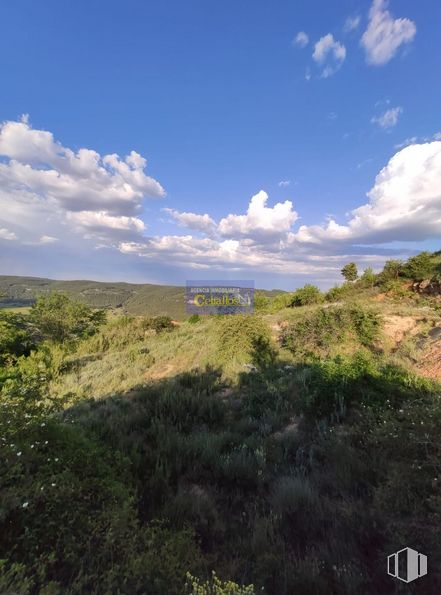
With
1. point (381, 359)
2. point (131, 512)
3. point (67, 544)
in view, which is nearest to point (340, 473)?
point (131, 512)

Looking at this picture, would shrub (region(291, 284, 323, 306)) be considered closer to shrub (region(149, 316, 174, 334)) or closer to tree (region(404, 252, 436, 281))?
tree (region(404, 252, 436, 281))

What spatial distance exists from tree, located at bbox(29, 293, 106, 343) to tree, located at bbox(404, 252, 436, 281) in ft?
79.9

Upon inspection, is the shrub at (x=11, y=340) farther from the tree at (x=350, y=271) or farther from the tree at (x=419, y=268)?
the tree at (x=350, y=271)

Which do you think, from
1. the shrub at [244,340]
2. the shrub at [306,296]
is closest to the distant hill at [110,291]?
the shrub at [306,296]

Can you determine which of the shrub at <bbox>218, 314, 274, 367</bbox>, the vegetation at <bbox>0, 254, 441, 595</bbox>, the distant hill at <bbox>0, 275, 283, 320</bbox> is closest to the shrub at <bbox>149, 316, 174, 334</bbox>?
the shrub at <bbox>218, 314, 274, 367</bbox>

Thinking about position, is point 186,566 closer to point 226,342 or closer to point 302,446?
point 302,446

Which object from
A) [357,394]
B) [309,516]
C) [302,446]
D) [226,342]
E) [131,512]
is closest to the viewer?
[131,512]

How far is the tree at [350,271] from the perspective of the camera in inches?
1335

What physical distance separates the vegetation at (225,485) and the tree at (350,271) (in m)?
29.2

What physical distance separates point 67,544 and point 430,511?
9.82 feet

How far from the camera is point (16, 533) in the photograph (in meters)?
2.10

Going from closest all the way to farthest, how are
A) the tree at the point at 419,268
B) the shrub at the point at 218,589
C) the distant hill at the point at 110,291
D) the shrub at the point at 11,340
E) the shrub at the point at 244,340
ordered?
the shrub at the point at 218,589
the shrub at the point at 244,340
the shrub at the point at 11,340
the tree at the point at 419,268
the distant hill at the point at 110,291

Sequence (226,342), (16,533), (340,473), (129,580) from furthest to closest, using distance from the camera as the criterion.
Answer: (226,342), (340,473), (16,533), (129,580)

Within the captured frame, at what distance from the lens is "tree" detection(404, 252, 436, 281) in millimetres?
22141
